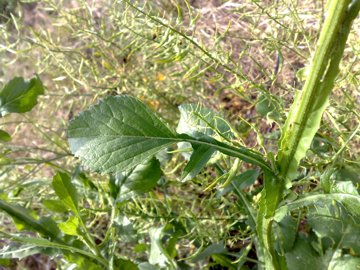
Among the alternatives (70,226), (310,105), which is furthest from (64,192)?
(310,105)

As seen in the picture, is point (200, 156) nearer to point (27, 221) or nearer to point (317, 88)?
point (317, 88)

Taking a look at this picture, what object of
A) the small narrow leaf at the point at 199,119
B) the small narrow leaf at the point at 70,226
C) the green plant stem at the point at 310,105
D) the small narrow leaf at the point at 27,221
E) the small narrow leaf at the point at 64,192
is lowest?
the small narrow leaf at the point at 27,221

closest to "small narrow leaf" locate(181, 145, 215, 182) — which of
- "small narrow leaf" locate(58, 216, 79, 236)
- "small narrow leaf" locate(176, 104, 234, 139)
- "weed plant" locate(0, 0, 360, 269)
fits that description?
"weed plant" locate(0, 0, 360, 269)

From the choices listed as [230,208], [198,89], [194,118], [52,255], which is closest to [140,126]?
[194,118]

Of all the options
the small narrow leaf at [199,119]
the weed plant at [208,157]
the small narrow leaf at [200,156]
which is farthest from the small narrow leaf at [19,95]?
the small narrow leaf at [200,156]

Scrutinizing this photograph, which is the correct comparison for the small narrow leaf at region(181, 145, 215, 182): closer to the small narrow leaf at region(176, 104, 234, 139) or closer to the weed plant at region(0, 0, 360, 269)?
the weed plant at region(0, 0, 360, 269)

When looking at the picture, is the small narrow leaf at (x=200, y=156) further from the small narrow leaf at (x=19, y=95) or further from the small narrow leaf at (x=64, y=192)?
the small narrow leaf at (x=19, y=95)
